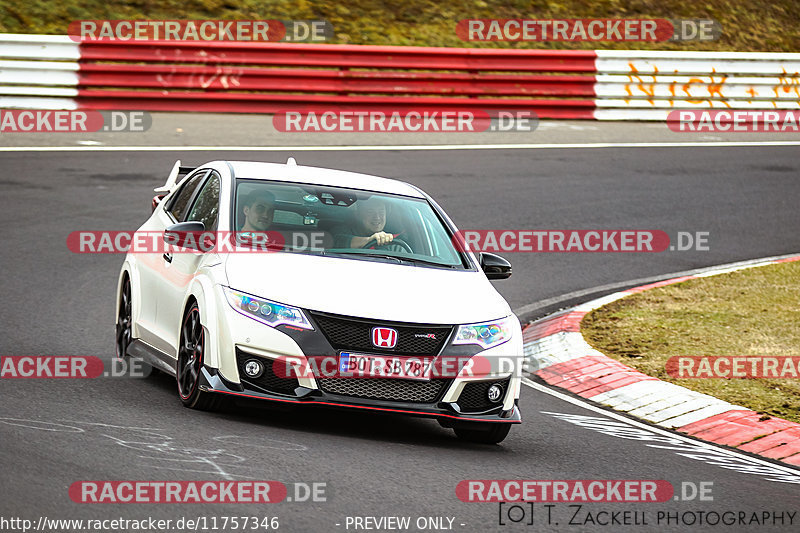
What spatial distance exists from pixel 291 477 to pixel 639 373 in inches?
171

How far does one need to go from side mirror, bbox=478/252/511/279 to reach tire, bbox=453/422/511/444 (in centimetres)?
125

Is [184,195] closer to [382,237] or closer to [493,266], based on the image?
[382,237]

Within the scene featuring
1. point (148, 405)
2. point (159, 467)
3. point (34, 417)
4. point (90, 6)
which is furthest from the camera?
point (90, 6)

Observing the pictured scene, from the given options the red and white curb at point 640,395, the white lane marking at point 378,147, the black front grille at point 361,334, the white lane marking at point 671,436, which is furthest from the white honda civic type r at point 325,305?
the white lane marking at point 378,147

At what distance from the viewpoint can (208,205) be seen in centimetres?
903

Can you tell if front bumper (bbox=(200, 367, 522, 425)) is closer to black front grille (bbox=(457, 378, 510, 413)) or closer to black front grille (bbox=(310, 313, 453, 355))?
black front grille (bbox=(457, 378, 510, 413))

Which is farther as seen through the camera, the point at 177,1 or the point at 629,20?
the point at 629,20

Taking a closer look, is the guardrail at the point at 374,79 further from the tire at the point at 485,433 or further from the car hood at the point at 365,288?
the tire at the point at 485,433

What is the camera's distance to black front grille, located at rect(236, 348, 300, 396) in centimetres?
752

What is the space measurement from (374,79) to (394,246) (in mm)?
12938

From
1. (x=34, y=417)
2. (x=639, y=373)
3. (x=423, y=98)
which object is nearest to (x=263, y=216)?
(x=34, y=417)

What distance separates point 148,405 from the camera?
26.6ft

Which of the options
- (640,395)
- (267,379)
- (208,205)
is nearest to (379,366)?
(267,379)

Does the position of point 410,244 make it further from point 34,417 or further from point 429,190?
point 429,190
